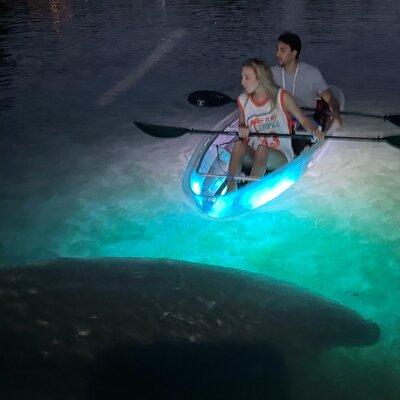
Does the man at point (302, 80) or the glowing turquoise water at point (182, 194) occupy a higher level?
the man at point (302, 80)

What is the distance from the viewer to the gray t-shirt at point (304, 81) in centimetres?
643

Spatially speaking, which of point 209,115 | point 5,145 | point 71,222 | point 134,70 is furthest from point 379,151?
point 134,70

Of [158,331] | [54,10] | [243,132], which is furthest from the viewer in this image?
[54,10]

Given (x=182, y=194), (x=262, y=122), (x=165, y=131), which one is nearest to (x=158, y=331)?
(x=182, y=194)

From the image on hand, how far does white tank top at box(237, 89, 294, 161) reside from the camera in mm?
5707

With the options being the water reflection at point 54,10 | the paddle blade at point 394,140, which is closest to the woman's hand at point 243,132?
the paddle blade at point 394,140

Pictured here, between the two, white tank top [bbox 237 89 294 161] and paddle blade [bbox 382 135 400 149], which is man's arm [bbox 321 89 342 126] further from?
white tank top [bbox 237 89 294 161]

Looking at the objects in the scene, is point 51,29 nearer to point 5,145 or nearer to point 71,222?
point 5,145

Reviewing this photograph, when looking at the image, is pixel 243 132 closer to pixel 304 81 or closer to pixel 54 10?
pixel 304 81

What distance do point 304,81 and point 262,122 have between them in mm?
1215

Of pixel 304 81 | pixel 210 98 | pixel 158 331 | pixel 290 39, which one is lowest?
pixel 158 331

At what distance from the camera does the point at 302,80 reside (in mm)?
6539

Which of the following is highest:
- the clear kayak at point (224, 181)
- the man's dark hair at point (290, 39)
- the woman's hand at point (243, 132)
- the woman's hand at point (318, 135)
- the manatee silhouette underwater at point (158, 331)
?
the man's dark hair at point (290, 39)

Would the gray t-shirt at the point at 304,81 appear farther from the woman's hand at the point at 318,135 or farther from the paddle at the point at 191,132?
the woman's hand at the point at 318,135
